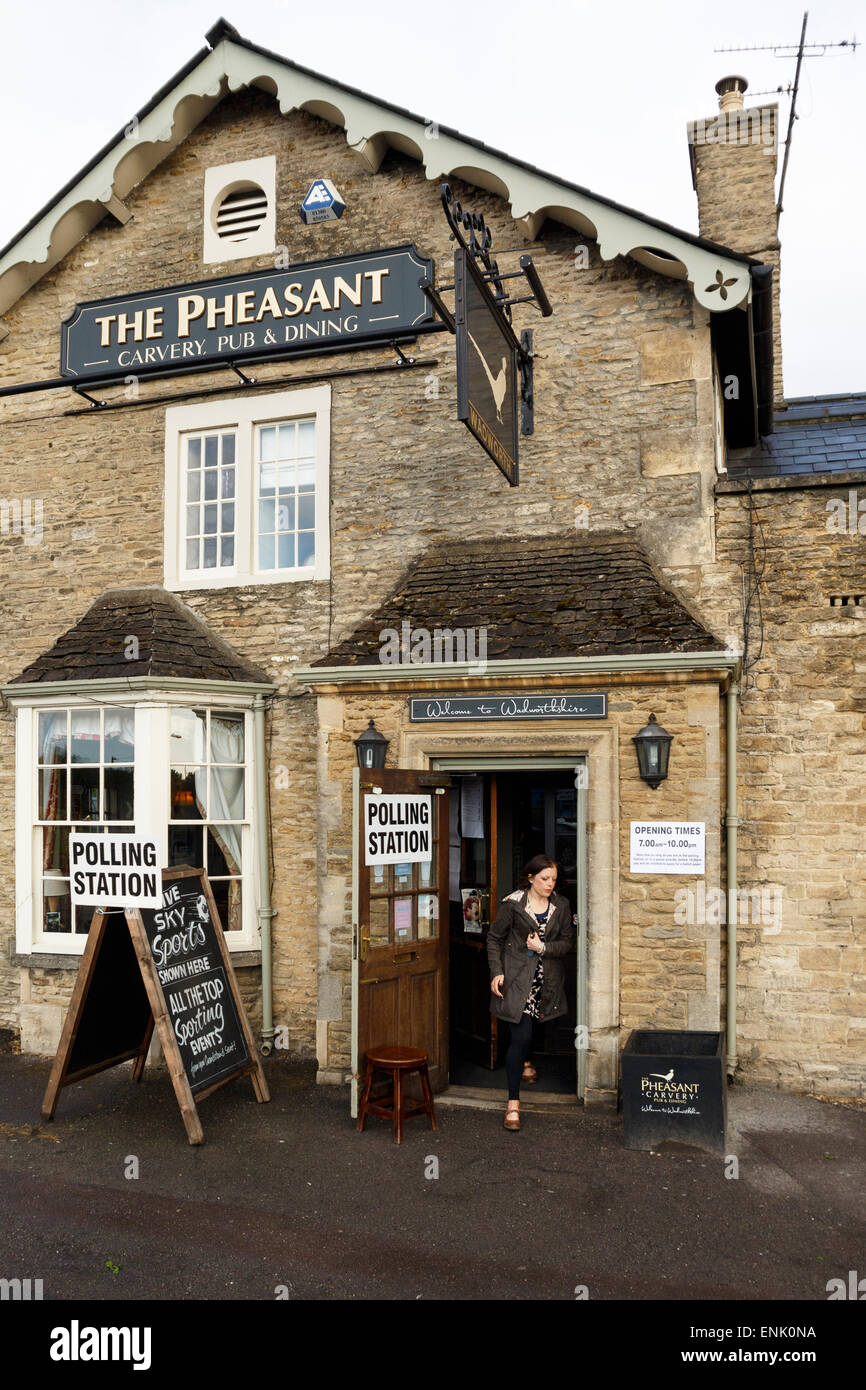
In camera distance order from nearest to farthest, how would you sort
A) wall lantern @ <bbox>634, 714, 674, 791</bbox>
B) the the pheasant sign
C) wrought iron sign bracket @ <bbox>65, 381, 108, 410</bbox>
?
the the pheasant sign < wall lantern @ <bbox>634, 714, 674, 791</bbox> < wrought iron sign bracket @ <bbox>65, 381, 108, 410</bbox>

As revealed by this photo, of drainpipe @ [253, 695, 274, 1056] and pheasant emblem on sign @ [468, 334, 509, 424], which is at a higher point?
pheasant emblem on sign @ [468, 334, 509, 424]

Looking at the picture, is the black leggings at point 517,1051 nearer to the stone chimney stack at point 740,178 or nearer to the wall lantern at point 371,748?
the wall lantern at point 371,748

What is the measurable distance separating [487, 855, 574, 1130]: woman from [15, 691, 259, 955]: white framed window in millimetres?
2907

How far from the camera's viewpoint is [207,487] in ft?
32.4

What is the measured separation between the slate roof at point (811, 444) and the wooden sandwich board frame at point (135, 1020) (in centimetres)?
616

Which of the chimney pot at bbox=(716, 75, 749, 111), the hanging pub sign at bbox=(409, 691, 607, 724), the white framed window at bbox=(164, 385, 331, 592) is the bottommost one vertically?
the hanging pub sign at bbox=(409, 691, 607, 724)

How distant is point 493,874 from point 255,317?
5.74 m

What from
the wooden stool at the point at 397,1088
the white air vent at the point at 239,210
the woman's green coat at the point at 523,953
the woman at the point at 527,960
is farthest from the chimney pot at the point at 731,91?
the wooden stool at the point at 397,1088

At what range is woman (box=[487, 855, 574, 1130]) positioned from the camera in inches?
273

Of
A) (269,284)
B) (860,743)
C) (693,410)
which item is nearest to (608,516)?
(693,410)

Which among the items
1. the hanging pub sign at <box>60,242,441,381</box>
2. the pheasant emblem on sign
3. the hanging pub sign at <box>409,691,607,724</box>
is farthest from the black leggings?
the hanging pub sign at <box>60,242,441,381</box>

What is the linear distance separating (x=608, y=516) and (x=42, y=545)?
5.80 meters

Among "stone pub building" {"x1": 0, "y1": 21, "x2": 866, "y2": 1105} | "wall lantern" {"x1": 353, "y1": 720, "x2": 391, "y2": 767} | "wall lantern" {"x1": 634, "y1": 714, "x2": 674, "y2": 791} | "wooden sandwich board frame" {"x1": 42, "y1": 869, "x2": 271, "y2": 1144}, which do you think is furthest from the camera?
"wall lantern" {"x1": 353, "y1": 720, "x2": 391, "y2": 767}

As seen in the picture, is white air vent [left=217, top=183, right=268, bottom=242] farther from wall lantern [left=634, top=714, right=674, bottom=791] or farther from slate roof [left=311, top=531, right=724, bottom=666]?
wall lantern [left=634, top=714, right=674, bottom=791]
